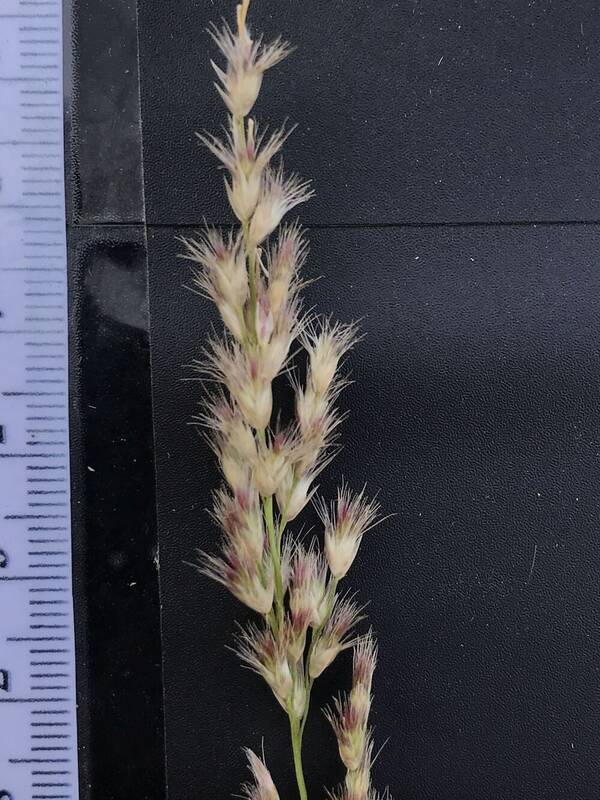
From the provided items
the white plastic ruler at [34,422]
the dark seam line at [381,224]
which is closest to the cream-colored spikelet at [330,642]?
the white plastic ruler at [34,422]

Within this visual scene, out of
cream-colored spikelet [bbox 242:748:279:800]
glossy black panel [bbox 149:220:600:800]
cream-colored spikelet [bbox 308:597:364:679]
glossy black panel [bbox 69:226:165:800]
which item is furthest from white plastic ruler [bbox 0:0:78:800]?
cream-colored spikelet [bbox 308:597:364:679]

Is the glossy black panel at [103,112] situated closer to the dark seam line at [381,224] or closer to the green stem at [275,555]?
the dark seam line at [381,224]

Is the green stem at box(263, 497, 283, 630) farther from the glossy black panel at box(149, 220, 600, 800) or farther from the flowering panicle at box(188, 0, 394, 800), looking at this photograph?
the glossy black panel at box(149, 220, 600, 800)

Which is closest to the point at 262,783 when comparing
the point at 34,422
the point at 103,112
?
the point at 34,422

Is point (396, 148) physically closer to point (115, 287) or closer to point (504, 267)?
point (504, 267)

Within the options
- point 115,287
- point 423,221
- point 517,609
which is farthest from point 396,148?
point 517,609
